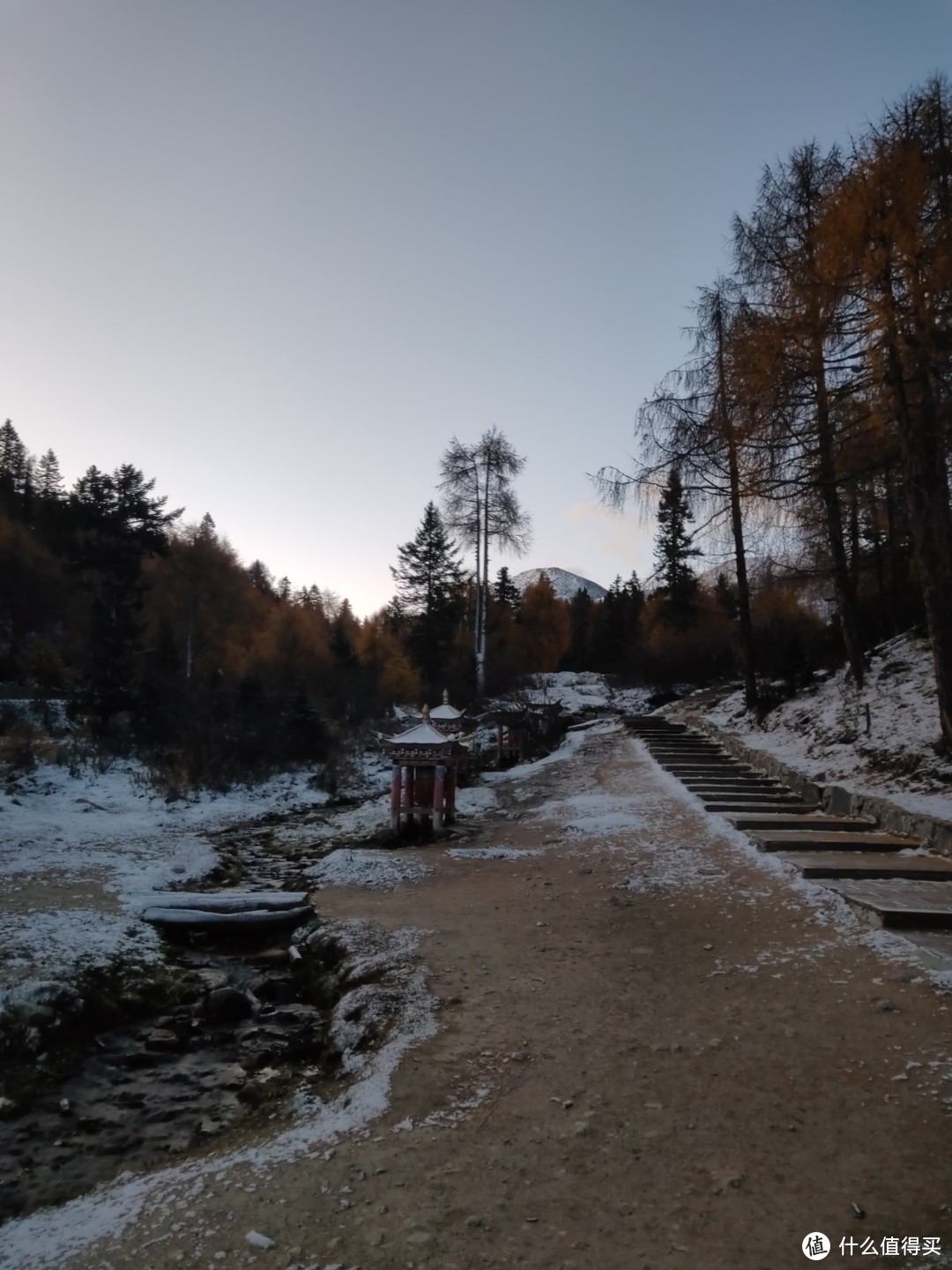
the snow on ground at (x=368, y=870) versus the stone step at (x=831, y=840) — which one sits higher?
the stone step at (x=831, y=840)

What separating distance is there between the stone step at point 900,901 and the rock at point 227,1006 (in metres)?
4.95

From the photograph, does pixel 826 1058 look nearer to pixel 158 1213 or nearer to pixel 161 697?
pixel 158 1213

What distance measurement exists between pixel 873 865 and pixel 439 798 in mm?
6862

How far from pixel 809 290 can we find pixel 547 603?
4544cm

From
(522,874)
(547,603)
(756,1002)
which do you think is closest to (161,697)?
(522,874)

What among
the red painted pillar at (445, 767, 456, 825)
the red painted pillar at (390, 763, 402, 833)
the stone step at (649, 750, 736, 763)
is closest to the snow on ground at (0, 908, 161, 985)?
the red painted pillar at (390, 763, 402, 833)

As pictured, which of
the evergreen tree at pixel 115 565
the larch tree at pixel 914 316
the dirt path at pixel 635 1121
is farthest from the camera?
A: the evergreen tree at pixel 115 565

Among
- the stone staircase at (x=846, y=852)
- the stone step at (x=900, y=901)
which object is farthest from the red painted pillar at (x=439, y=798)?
the stone step at (x=900, y=901)

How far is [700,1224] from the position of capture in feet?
9.67

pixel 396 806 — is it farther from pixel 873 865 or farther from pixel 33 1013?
pixel 33 1013

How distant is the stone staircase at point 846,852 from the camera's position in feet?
19.3

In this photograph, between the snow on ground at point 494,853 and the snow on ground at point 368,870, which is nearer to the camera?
the snow on ground at point 368,870

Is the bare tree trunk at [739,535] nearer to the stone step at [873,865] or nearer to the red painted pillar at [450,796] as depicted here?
the stone step at [873,865]

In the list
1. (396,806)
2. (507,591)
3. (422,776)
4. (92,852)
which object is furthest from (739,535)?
(507,591)
